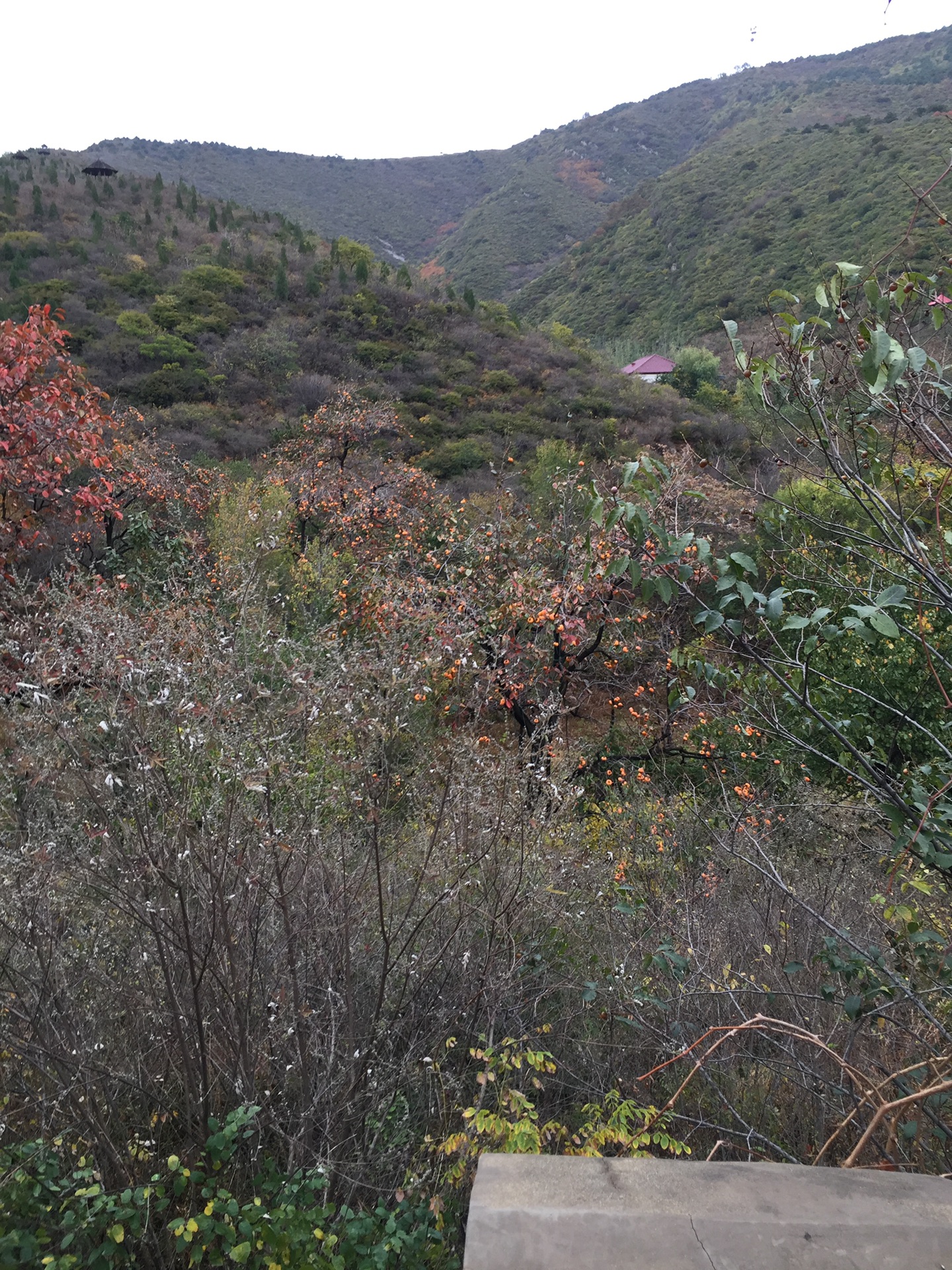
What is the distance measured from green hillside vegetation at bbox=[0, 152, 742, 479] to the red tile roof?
4858 millimetres

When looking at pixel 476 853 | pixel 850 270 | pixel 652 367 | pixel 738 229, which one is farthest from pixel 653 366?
pixel 850 270

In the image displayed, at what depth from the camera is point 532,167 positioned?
63281 millimetres

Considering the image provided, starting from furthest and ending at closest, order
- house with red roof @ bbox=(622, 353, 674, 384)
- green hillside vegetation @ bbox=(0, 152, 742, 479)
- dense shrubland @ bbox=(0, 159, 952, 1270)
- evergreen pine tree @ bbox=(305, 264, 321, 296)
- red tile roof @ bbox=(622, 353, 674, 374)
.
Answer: red tile roof @ bbox=(622, 353, 674, 374)
house with red roof @ bbox=(622, 353, 674, 384)
evergreen pine tree @ bbox=(305, 264, 321, 296)
green hillside vegetation @ bbox=(0, 152, 742, 479)
dense shrubland @ bbox=(0, 159, 952, 1270)

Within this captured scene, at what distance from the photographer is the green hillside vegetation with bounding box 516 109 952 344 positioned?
1126 inches

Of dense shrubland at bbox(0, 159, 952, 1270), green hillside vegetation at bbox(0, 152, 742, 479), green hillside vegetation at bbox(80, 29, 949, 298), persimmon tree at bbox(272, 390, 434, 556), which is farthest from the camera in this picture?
green hillside vegetation at bbox(80, 29, 949, 298)

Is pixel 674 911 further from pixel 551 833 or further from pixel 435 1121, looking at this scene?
pixel 435 1121

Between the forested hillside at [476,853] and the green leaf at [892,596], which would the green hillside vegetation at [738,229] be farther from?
the green leaf at [892,596]

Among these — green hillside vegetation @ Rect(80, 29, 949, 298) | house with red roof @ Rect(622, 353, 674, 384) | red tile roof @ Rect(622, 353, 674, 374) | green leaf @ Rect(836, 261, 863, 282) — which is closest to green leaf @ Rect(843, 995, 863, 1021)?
green leaf @ Rect(836, 261, 863, 282)

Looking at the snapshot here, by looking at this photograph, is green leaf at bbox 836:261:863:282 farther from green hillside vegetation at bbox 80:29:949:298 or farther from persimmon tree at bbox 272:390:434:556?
green hillside vegetation at bbox 80:29:949:298

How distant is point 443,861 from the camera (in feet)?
9.91

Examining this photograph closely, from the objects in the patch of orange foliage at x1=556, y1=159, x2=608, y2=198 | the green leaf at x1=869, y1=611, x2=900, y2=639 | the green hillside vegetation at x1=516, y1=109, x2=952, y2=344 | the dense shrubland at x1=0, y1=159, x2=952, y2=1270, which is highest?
the patch of orange foliage at x1=556, y1=159, x2=608, y2=198

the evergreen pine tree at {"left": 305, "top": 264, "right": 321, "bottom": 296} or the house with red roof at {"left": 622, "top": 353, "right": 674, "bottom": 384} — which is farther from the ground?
the evergreen pine tree at {"left": 305, "top": 264, "right": 321, "bottom": 296}

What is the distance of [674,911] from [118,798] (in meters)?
2.60

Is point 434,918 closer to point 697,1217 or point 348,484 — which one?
point 697,1217
